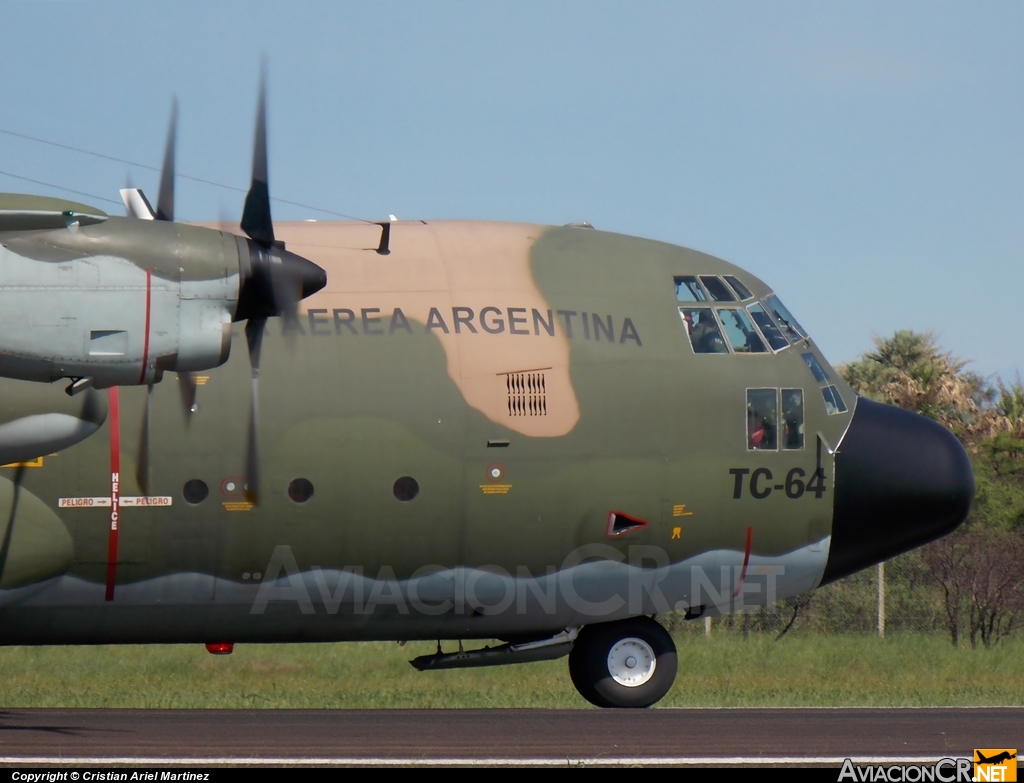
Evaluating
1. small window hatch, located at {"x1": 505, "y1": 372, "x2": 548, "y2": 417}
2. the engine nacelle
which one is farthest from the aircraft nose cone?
the engine nacelle

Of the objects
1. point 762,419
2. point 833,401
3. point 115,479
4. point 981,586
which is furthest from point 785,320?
point 981,586

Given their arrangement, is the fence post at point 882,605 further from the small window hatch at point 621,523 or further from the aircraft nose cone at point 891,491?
the small window hatch at point 621,523

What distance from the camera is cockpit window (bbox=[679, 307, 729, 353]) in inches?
580

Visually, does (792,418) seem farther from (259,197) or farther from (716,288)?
(259,197)

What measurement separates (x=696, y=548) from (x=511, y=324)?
3.04 m

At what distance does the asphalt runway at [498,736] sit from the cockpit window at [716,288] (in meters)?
4.39

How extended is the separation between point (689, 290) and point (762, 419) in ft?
5.35

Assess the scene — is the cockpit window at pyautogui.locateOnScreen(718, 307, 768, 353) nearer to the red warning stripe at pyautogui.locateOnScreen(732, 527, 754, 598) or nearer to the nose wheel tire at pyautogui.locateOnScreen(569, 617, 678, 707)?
the red warning stripe at pyautogui.locateOnScreen(732, 527, 754, 598)

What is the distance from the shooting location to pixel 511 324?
14133 mm

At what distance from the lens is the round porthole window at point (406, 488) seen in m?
13.8

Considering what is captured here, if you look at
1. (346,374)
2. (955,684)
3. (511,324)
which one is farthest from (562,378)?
(955,684)

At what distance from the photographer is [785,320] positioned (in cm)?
1541

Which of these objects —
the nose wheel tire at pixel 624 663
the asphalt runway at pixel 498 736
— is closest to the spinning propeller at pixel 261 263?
the asphalt runway at pixel 498 736

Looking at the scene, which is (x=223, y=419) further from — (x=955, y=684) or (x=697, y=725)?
(x=955, y=684)
